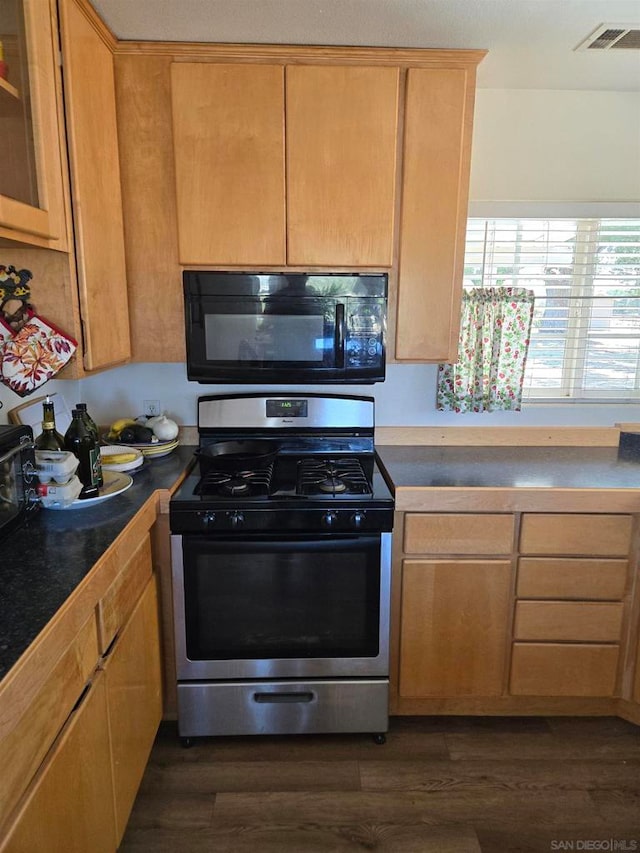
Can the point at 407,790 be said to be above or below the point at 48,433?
below

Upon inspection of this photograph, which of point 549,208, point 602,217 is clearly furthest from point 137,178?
point 602,217

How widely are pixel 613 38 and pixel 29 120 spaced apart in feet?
5.89

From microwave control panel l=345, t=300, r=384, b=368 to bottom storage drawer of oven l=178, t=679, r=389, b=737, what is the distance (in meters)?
1.13

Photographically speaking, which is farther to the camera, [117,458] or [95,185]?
[117,458]

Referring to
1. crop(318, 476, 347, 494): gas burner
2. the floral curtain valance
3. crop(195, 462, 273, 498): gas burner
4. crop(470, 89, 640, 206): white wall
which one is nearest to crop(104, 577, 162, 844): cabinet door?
crop(195, 462, 273, 498): gas burner

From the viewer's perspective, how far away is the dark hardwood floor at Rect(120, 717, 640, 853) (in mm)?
1531

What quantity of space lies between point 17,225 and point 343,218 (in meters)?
1.05

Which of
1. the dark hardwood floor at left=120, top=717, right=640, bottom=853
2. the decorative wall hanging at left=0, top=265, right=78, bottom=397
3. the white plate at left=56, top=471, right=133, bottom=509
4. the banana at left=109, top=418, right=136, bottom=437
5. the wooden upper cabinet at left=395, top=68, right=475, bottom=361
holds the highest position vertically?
the wooden upper cabinet at left=395, top=68, right=475, bottom=361

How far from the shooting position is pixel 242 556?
A: 173 centimetres

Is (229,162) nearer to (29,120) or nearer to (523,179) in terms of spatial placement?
(29,120)

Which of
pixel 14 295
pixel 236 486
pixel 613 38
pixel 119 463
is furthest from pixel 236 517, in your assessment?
pixel 613 38

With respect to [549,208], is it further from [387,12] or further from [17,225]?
[17,225]

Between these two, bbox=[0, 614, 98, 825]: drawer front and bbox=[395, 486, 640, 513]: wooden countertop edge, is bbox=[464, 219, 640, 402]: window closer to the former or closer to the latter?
bbox=[395, 486, 640, 513]: wooden countertop edge

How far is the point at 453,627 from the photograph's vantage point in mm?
1861
